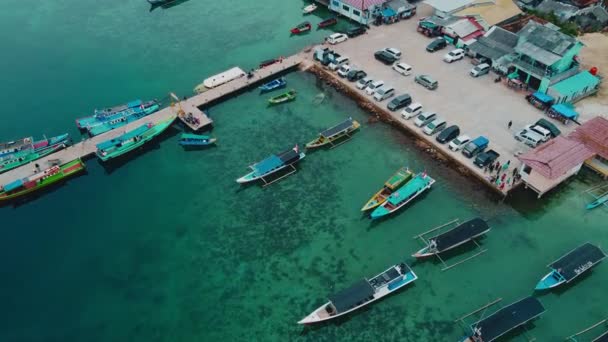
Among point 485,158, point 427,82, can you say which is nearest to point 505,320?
point 485,158

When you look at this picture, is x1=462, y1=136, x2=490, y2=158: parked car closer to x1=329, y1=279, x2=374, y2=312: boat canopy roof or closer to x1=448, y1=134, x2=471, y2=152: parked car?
x1=448, y1=134, x2=471, y2=152: parked car

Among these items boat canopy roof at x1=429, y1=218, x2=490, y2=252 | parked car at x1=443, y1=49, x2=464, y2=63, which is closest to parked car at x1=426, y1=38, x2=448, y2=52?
parked car at x1=443, y1=49, x2=464, y2=63

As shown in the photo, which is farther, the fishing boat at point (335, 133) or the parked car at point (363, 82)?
the parked car at point (363, 82)

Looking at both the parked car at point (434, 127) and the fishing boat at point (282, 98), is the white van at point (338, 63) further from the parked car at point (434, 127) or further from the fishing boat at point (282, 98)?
the parked car at point (434, 127)

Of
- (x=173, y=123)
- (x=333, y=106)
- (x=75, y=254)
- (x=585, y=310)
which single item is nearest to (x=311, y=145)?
(x=333, y=106)

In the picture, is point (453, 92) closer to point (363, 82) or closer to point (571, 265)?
point (363, 82)

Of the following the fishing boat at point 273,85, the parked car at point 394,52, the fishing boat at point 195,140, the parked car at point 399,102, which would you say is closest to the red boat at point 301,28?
the fishing boat at point 273,85
